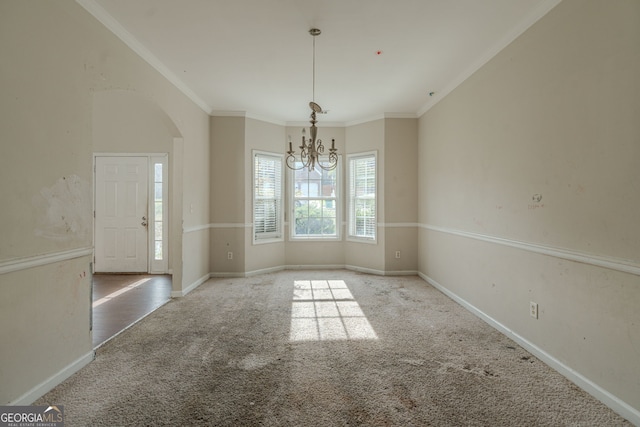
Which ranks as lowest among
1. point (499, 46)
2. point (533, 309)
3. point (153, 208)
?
point (533, 309)

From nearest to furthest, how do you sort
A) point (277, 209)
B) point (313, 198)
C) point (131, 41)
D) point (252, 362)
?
point (252, 362), point (131, 41), point (277, 209), point (313, 198)

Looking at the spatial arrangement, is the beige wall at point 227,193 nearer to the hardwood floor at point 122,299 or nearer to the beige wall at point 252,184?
the beige wall at point 252,184

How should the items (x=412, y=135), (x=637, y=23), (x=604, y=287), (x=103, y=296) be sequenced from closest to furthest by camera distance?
(x=637, y=23)
(x=604, y=287)
(x=103, y=296)
(x=412, y=135)

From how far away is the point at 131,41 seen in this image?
301cm

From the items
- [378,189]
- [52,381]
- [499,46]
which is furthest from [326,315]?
[499,46]

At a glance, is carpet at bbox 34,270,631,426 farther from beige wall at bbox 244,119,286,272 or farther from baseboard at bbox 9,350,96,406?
beige wall at bbox 244,119,286,272

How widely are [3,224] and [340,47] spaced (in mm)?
2980

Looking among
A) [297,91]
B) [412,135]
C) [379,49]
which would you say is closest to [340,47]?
[379,49]

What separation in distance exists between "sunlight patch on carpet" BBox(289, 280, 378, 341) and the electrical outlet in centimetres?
132

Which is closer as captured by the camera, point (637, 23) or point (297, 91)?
point (637, 23)

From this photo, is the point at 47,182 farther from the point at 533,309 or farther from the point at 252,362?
the point at 533,309

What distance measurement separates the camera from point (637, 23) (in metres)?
1.83

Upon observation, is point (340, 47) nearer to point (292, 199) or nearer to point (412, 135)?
point (412, 135)

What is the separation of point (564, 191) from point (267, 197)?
4.38 metres
